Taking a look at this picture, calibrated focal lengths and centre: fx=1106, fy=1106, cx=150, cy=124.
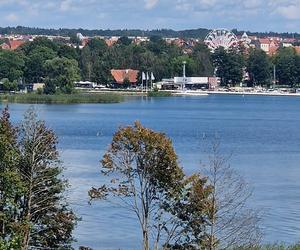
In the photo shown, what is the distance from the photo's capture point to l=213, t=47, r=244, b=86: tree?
338ft

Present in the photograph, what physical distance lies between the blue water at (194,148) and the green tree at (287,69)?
79.1 ft

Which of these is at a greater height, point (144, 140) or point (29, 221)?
point (144, 140)

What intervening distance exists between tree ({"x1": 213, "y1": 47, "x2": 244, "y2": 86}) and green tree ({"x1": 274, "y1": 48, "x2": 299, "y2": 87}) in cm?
385

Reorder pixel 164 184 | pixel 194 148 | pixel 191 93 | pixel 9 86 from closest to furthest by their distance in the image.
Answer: pixel 164 184, pixel 194 148, pixel 9 86, pixel 191 93

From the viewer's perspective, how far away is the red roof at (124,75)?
305 feet

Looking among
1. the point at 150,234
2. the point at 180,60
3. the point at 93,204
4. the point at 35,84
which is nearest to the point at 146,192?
the point at 150,234

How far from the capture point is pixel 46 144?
15414 millimetres

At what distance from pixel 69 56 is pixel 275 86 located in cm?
2724

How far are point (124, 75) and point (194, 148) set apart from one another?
5770 cm

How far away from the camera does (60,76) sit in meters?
73.1

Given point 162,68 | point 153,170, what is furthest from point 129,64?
point 153,170

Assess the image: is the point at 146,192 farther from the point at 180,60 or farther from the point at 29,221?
the point at 180,60

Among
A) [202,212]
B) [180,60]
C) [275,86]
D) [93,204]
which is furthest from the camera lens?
[275,86]

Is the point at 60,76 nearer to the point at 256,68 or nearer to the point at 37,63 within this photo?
the point at 37,63
